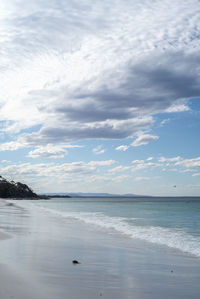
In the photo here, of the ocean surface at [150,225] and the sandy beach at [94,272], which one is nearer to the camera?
the sandy beach at [94,272]

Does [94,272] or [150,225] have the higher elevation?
[94,272]

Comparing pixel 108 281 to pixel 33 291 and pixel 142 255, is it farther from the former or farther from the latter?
pixel 142 255

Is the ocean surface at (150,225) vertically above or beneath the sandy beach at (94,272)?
beneath

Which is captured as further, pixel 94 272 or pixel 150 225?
pixel 150 225

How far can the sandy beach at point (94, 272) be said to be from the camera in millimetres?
7074

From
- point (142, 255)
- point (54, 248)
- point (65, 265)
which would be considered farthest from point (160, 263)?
point (54, 248)

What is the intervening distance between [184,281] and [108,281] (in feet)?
6.73

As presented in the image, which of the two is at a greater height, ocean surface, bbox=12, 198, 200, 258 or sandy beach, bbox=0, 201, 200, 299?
sandy beach, bbox=0, 201, 200, 299

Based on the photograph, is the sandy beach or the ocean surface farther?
the ocean surface

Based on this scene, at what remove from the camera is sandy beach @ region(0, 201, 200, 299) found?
7.07 m

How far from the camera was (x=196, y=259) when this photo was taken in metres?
12.1

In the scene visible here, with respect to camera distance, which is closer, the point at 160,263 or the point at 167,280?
the point at 167,280

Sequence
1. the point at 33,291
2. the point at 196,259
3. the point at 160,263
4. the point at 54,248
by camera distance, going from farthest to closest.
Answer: the point at 54,248 → the point at 196,259 → the point at 160,263 → the point at 33,291

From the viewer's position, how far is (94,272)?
9.02 metres
